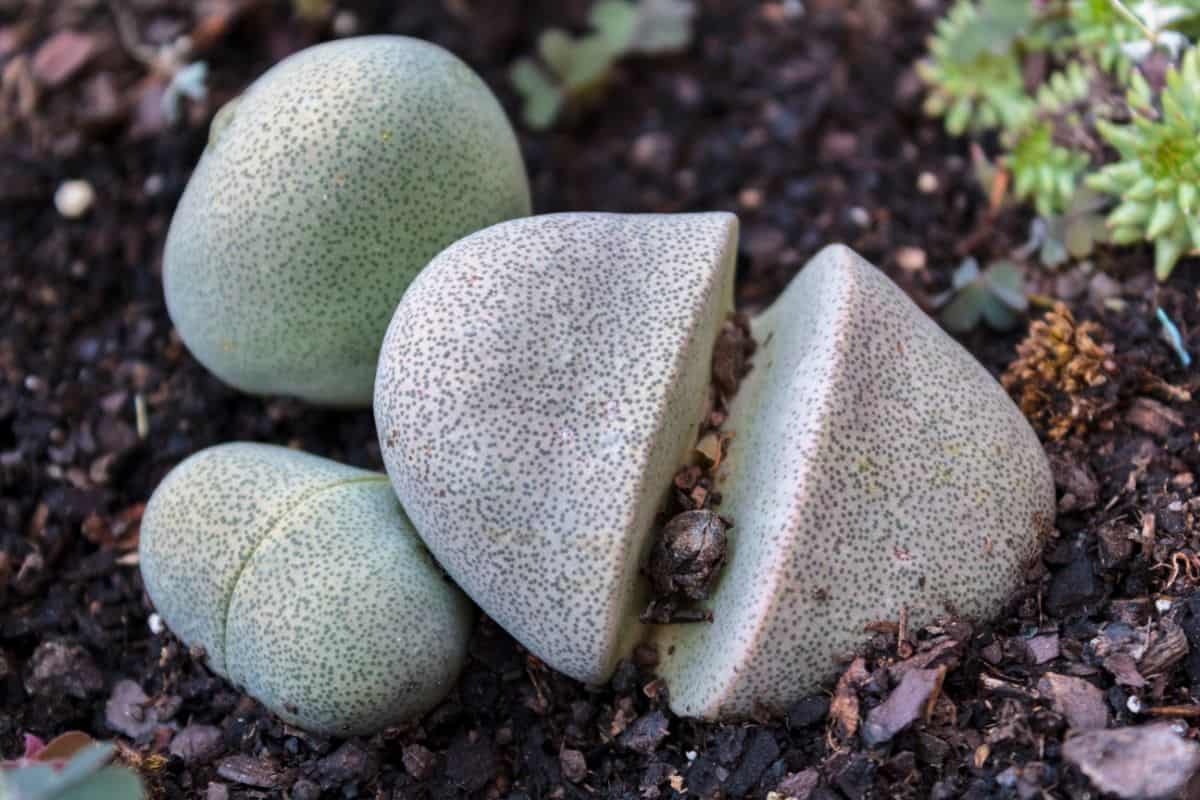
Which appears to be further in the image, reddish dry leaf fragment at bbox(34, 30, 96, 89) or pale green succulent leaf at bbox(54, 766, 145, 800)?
reddish dry leaf fragment at bbox(34, 30, 96, 89)

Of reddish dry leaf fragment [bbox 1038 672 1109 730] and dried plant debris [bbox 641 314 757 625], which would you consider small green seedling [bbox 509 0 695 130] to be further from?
reddish dry leaf fragment [bbox 1038 672 1109 730]

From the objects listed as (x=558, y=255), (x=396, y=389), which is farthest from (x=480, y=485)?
(x=558, y=255)

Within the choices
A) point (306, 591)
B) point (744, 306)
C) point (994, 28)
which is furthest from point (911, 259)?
point (306, 591)

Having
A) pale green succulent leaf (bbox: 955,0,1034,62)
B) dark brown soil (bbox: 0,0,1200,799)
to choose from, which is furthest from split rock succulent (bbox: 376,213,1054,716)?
pale green succulent leaf (bbox: 955,0,1034,62)

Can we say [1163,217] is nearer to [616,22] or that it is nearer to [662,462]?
[662,462]

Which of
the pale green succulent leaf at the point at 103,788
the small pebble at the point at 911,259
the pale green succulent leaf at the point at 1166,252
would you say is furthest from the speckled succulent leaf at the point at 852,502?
the pale green succulent leaf at the point at 103,788

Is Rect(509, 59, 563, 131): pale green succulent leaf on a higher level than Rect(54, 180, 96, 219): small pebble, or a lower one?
higher
